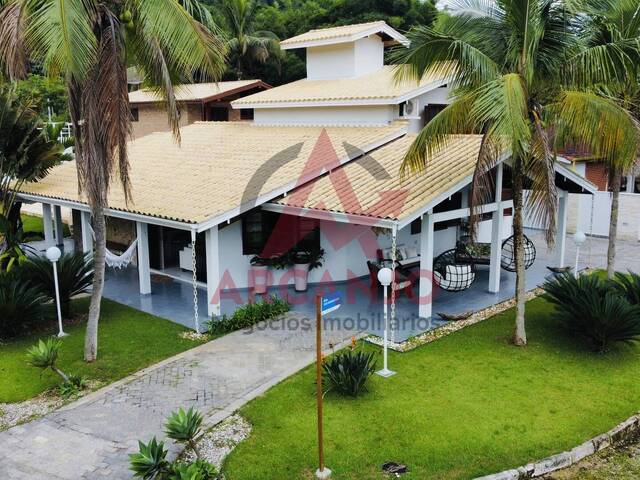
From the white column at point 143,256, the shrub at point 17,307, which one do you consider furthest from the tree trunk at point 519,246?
the shrub at point 17,307

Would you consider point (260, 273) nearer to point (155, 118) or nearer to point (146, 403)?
point (146, 403)

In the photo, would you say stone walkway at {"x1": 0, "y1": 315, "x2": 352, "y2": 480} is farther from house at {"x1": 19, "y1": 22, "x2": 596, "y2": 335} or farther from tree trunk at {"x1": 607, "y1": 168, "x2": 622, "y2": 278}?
tree trunk at {"x1": 607, "y1": 168, "x2": 622, "y2": 278}

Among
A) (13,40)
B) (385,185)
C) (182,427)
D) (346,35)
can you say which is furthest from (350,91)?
(182,427)

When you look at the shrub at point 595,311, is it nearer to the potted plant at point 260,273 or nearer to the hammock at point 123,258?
the potted plant at point 260,273

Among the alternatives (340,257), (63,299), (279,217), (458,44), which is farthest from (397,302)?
(63,299)

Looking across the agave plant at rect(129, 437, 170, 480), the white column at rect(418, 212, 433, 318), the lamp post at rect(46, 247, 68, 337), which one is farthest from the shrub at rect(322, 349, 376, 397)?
the lamp post at rect(46, 247, 68, 337)

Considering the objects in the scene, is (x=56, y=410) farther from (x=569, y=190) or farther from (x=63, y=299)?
(x=569, y=190)
